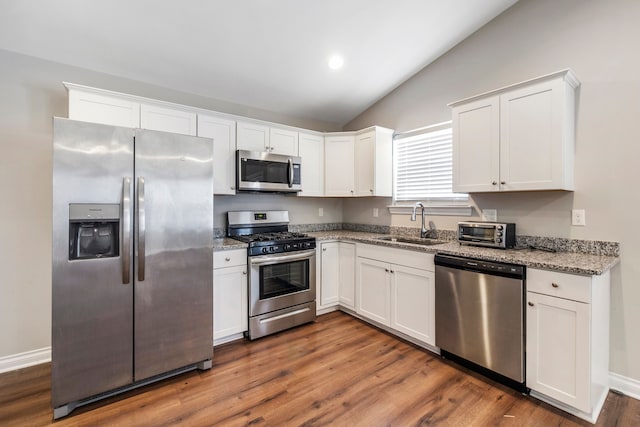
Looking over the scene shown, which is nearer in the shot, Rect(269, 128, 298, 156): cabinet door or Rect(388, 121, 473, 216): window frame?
Rect(388, 121, 473, 216): window frame

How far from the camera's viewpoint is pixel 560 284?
1833 mm

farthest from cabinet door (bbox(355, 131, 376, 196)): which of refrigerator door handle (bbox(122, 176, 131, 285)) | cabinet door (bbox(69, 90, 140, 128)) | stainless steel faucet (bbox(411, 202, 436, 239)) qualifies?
refrigerator door handle (bbox(122, 176, 131, 285))

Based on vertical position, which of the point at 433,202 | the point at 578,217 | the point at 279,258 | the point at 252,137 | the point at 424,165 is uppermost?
the point at 252,137

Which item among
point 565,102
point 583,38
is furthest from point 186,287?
point 583,38

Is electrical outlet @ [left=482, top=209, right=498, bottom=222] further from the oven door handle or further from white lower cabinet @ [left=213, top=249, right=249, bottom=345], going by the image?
white lower cabinet @ [left=213, top=249, right=249, bottom=345]

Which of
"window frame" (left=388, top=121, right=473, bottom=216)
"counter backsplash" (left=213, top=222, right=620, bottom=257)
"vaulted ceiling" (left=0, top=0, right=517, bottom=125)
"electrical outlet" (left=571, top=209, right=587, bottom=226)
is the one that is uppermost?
"vaulted ceiling" (left=0, top=0, right=517, bottom=125)

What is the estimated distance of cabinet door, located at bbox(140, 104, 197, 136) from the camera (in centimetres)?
262

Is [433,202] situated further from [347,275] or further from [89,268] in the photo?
[89,268]

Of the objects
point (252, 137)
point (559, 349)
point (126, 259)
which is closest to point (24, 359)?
point (126, 259)

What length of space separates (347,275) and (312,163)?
1.47 meters

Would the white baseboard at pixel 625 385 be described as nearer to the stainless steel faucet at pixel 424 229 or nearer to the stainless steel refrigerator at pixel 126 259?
the stainless steel faucet at pixel 424 229

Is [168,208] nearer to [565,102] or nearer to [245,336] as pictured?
[245,336]

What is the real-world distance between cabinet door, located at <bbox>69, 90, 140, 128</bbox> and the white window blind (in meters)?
2.84

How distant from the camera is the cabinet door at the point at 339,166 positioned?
3.79 metres
